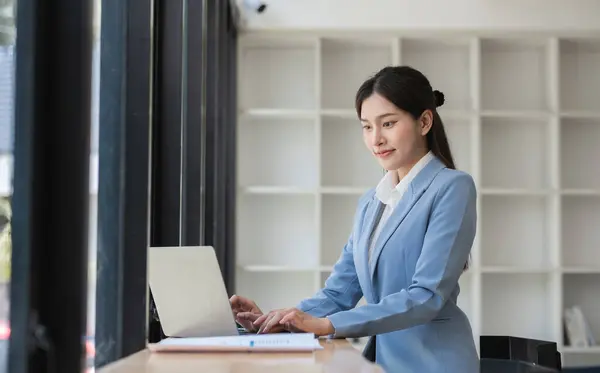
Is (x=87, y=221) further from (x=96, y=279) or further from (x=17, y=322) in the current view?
(x=96, y=279)

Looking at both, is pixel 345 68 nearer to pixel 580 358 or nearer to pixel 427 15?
pixel 427 15

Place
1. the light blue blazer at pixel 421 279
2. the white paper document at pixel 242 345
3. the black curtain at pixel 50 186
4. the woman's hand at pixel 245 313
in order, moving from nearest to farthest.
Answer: the black curtain at pixel 50 186 < the white paper document at pixel 242 345 < the light blue blazer at pixel 421 279 < the woman's hand at pixel 245 313

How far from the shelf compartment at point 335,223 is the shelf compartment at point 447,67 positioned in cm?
84

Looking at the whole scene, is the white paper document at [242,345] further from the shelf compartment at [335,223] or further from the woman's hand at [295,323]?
the shelf compartment at [335,223]

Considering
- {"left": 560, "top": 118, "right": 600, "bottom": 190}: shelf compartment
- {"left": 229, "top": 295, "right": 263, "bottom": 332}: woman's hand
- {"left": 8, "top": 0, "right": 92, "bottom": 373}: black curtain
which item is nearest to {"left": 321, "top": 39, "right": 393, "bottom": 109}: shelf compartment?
{"left": 560, "top": 118, "right": 600, "bottom": 190}: shelf compartment

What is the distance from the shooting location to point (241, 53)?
4910 mm

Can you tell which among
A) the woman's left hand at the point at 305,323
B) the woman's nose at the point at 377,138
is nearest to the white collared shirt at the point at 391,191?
the woman's nose at the point at 377,138

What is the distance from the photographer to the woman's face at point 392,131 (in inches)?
86.4

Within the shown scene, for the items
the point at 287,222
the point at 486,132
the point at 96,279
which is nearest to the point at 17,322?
the point at 96,279

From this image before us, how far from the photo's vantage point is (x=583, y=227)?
5.04 m

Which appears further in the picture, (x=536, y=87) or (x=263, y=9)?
(x=536, y=87)

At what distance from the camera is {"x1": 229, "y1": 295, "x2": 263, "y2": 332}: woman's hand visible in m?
2.11

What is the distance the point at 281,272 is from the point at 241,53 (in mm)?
1295

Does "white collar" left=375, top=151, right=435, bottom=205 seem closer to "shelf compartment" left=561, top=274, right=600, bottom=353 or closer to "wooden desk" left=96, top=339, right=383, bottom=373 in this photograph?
"wooden desk" left=96, top=339, right=383, bottom=373
